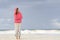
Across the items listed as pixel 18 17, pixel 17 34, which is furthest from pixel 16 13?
pixel 17 34

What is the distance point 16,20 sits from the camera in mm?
12008

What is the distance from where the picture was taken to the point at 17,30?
12.2 metres

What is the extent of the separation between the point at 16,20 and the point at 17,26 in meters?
0.34

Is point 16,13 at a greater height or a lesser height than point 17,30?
greater

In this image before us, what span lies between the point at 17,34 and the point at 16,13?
1140mm

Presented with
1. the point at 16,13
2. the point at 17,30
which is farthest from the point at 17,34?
the point at 16,13

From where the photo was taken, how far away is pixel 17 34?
1220cm

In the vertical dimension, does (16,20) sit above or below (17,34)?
above

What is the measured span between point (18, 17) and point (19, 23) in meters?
0.34

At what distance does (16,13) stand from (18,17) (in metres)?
0.25

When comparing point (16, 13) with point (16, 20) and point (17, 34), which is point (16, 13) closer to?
point (16, 20)

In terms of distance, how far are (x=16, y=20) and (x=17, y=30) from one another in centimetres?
58

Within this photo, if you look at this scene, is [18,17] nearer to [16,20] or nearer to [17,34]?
[16,20]

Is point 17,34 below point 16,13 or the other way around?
below
